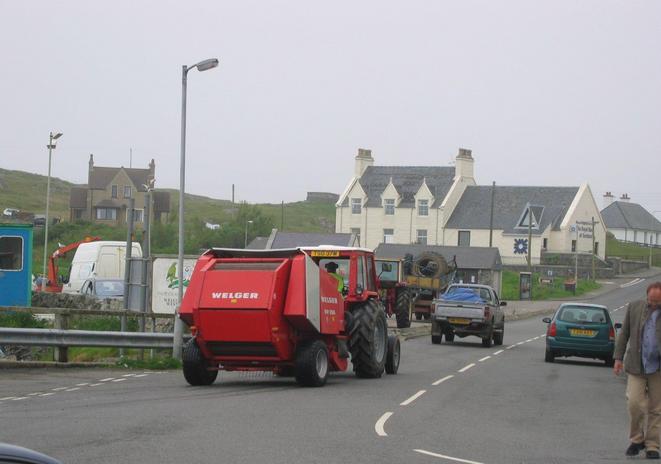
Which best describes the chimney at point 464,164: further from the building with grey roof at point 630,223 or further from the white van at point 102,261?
the white van at point 102,261

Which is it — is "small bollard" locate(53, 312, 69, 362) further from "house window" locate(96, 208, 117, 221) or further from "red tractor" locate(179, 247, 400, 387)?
"house window" locate(96, 208, 117, 221)

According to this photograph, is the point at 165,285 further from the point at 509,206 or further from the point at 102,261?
the point at 509,206

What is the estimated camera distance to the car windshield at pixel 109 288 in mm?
46938

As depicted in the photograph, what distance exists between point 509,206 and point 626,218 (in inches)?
1790

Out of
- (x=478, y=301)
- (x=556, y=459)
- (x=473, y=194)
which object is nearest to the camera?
(x=556, y=459)

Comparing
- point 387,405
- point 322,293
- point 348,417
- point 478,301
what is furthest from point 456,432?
point 478,301

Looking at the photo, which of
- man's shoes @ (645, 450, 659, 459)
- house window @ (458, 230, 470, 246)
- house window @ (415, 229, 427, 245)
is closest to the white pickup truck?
man's shoes @ (645, 450, 659, 459)

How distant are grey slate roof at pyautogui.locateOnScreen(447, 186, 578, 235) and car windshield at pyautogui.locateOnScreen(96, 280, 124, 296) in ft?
204

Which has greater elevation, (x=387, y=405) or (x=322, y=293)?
(x=322, y=293)

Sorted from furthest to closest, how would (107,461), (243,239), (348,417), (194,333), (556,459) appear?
(243,239) → (194,333) → (348,417) → (556,459) → (107,461)

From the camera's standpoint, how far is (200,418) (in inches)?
536

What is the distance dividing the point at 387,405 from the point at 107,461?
264 inches

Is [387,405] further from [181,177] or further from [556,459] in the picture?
[181,177]

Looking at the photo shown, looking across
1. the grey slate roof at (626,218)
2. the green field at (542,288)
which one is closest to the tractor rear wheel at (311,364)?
the green field at (542,288)
